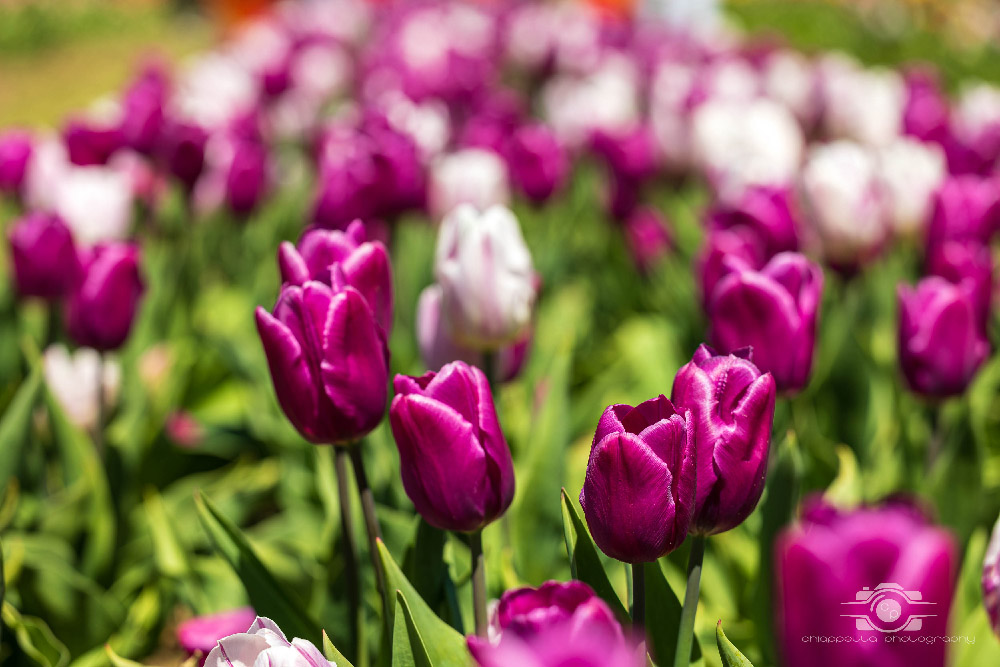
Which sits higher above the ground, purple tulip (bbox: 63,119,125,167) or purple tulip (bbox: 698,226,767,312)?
purple tulip (bbox: 698,226,767,312)

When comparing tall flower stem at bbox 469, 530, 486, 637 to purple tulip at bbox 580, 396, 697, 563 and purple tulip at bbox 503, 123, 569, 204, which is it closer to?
purple tulip at bbox 580, 396, 697, 563

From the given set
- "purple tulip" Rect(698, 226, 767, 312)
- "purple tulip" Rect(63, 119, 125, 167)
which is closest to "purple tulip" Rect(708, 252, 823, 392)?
"purple tulip" Rect(698, 226, 767, 312)

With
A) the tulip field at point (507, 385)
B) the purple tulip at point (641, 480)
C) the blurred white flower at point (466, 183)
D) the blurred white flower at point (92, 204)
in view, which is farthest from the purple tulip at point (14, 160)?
the purple tulip at point (641, 480)

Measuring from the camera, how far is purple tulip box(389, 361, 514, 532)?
39.0 inches

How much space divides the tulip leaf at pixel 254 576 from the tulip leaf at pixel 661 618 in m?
0.48

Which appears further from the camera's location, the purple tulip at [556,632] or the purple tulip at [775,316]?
the purple tulip at [775,316]

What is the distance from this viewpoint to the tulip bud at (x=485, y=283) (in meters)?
1.56

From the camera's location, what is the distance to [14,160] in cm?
325

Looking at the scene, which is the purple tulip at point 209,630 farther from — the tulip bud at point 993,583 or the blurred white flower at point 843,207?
the blurred white flower at point 843,207

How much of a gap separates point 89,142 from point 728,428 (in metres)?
2.75

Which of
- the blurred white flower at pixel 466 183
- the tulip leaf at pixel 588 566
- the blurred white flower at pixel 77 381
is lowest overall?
the blurred white flower at pixel 77 381

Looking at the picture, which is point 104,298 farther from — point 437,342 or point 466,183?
point 466,183

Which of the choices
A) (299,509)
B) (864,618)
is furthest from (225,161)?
(864,618)

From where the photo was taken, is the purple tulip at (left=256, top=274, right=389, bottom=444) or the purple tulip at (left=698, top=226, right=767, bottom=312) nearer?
the purple tulip at (left=256, top=274, right=389, bottom=444)
